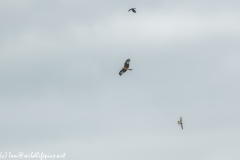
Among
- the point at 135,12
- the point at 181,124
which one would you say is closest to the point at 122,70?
the point at 135,12

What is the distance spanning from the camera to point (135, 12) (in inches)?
5748

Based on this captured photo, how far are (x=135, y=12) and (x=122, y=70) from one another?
45.0 ft

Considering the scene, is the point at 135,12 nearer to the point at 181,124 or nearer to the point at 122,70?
the point at 122,70

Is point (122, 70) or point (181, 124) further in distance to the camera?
point (181, 124)

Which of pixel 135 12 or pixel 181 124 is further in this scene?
pixel 181 124

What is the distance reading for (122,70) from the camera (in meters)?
141

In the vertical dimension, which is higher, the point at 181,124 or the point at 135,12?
the point at 135,12

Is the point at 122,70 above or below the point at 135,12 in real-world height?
below

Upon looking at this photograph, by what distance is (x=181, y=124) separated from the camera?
163 m

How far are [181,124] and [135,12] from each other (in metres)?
32.7

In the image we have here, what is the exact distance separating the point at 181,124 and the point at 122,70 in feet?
95.6
